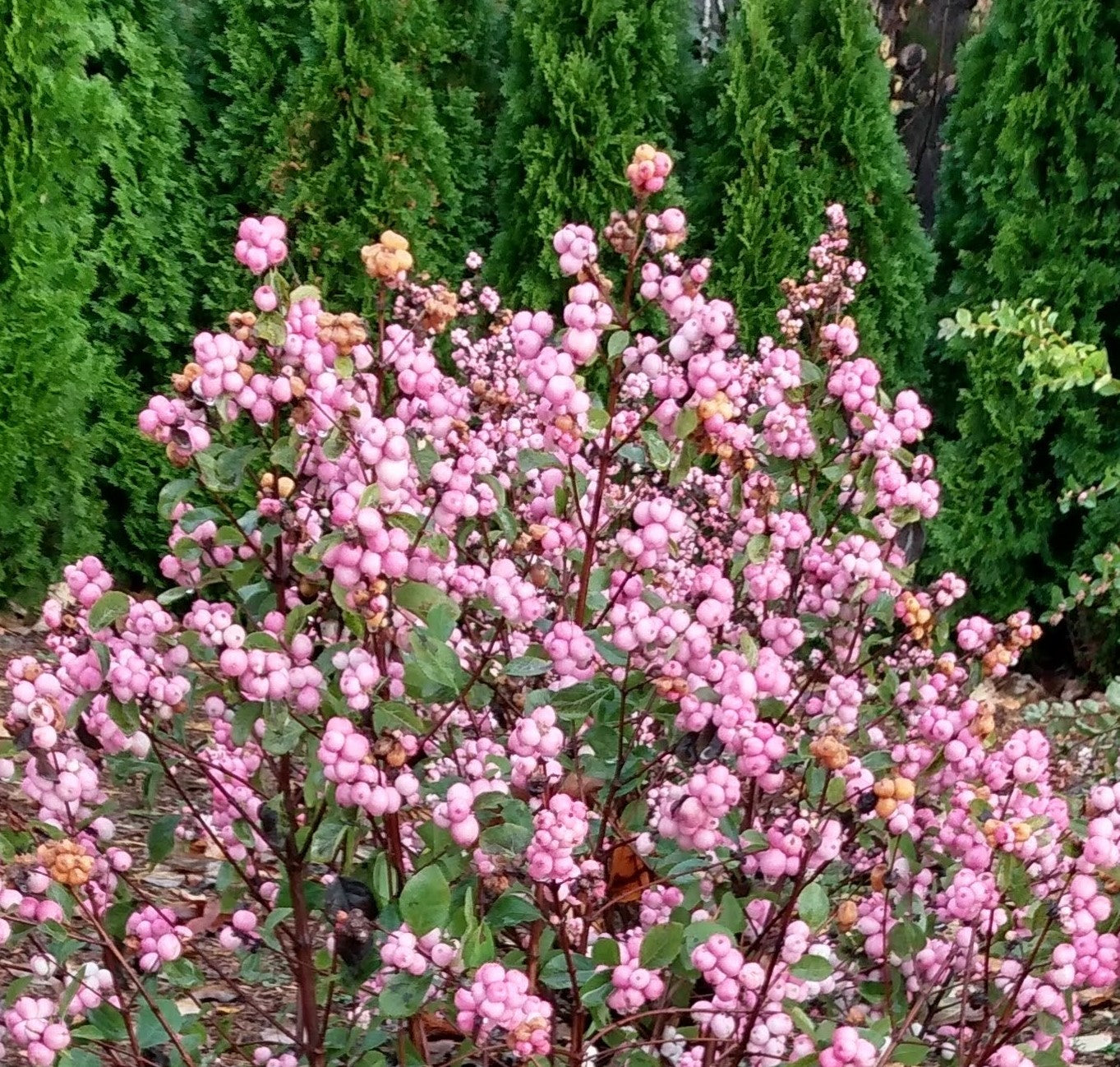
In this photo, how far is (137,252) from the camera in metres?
4.78

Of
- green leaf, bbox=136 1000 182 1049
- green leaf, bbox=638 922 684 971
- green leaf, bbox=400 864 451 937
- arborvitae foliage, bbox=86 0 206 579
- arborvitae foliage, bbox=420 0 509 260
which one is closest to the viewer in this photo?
green leaf, bbox=400 864 451 937

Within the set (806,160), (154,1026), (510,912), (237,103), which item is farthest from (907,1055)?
(237,103)

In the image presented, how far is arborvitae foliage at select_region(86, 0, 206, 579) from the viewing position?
4664 millimetres

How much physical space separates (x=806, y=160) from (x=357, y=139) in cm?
200

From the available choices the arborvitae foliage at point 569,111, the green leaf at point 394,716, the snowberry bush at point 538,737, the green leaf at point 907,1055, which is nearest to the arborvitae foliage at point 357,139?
the arborvitae foliage at point 569,111

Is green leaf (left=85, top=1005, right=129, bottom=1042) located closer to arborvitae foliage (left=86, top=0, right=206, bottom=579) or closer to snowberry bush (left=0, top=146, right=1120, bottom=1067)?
A: snowberry bush (left=0, top=146, right=1120, bottom=1067)

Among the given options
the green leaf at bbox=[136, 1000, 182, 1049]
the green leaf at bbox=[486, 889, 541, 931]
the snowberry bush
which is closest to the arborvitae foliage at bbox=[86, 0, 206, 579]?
the snowberry bush

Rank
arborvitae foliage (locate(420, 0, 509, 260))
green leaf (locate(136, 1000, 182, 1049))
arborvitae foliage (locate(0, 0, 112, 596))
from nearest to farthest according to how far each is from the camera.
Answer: green leaf (locate(136, 1000, 182, 1049)) → arborvitae foliage (locate(0, 0, 112, 596)) → arborvitae foliage (locate(420, 0, 509, 260))

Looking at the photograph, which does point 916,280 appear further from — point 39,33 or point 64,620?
point 64,620

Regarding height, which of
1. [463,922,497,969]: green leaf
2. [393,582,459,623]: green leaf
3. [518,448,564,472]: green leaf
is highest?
[518,448,564,472]: green leaf

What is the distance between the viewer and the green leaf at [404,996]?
1.25 metres

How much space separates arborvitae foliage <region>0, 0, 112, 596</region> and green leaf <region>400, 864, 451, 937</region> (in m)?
3.64

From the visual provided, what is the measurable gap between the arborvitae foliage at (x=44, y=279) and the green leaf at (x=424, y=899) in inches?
143

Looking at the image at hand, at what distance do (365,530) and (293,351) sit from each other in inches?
9.6
